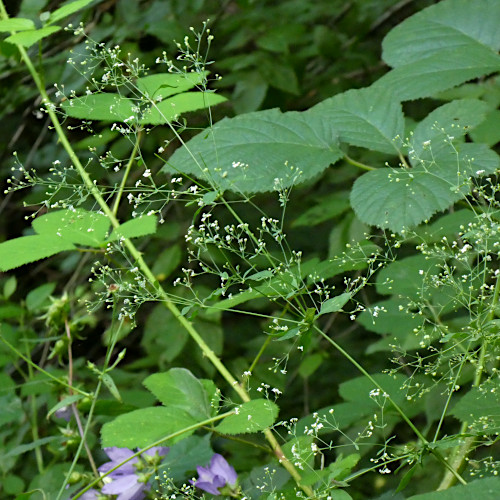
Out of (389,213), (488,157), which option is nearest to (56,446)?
(389,213)

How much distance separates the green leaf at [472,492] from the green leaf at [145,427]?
272 millimetres

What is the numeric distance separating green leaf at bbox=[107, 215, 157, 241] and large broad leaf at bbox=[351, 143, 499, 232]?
0.25 meters

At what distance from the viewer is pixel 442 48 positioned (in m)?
1.15

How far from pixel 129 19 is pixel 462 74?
54.0 inches

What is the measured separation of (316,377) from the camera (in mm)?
2463

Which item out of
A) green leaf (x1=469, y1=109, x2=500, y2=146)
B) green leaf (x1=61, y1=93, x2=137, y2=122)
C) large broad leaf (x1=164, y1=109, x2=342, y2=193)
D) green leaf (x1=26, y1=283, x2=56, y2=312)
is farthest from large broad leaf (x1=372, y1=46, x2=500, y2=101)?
green leaf (x1=26, y1=283, x2=56, y2=312)

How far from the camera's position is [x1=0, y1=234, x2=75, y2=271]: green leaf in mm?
900

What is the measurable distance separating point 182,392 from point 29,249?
0.85 ft

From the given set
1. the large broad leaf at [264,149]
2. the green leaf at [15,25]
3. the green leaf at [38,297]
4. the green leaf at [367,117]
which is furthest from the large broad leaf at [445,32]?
the green leaf at [38,297]

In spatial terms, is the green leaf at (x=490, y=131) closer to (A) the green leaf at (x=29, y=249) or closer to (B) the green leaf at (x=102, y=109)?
(B) the green leaf at (x=102, y=109)

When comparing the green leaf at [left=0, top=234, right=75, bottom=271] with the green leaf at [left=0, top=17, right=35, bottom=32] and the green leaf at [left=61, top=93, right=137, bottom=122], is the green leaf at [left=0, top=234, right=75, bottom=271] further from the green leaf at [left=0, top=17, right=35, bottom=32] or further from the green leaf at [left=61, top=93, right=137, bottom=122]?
the green leaf at [left=0, top=17, right=35, bottom=32]

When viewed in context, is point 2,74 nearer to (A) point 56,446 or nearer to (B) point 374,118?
(A) point 56,446

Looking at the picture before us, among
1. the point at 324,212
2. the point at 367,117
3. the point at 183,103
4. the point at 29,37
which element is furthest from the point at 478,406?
the point at 324,212

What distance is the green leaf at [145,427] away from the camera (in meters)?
0.79
